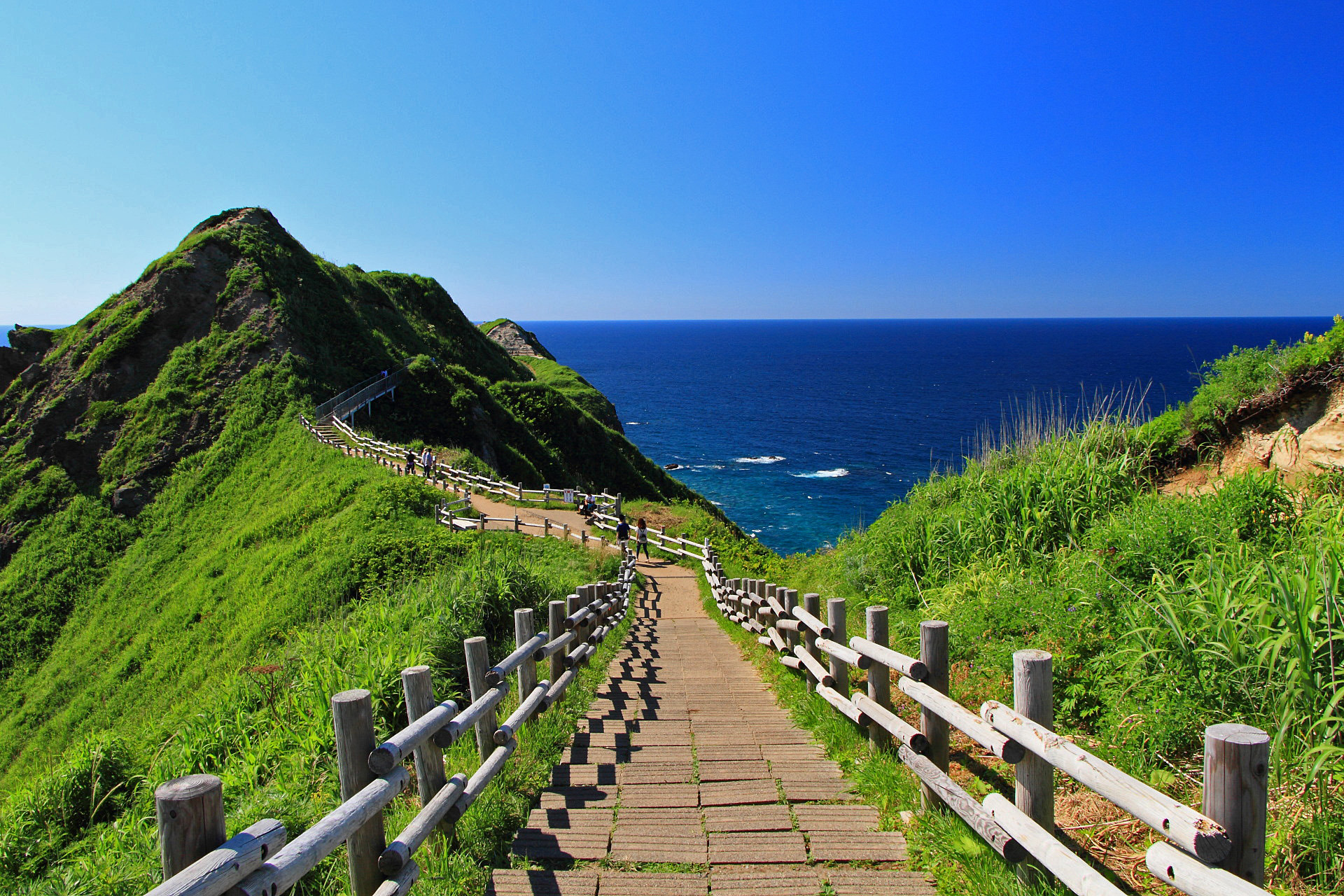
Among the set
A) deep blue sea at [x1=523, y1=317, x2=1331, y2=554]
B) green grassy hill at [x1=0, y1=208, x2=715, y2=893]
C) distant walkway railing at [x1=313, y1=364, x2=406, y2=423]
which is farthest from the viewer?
deep blue sea at [x1=523, y1=317, x2=1331, y2=554]

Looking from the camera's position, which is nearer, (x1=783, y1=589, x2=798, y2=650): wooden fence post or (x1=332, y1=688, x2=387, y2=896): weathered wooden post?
(x1=332, y1=688, x2=387, y2=896): weathered wooden post

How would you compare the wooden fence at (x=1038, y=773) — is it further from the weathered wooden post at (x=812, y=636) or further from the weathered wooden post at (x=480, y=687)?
the weathered wooden post at (x=480, y=687)

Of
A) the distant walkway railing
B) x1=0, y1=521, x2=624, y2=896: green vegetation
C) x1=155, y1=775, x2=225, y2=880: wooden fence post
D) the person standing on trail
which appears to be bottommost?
the person standing on trail

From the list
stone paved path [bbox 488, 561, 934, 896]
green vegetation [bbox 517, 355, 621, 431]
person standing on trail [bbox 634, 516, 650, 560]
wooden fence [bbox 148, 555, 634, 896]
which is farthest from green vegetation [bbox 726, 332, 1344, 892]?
green vegetation [bbox 517, 355, 621, 431]

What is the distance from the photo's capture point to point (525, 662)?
5.88 meters

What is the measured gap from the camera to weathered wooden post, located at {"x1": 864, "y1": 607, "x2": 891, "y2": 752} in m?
5.15

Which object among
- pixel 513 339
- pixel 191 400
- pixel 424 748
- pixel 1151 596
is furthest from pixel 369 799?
pixel 513 339

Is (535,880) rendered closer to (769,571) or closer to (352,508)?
(769,571)

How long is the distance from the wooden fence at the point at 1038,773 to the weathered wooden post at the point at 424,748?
2780 mm

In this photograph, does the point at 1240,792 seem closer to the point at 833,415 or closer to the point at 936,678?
the point at 936,678

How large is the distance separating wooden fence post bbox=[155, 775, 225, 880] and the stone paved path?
161cm

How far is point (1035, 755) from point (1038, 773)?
86mm

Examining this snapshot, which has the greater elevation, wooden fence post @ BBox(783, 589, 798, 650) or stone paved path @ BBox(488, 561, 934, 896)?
wooden fence post @ BBox(783, 589, 798, 650)

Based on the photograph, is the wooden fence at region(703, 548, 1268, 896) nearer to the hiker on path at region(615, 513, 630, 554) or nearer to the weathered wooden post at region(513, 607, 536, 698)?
the weathered wooden post at region(513, 607, 536, 698)
